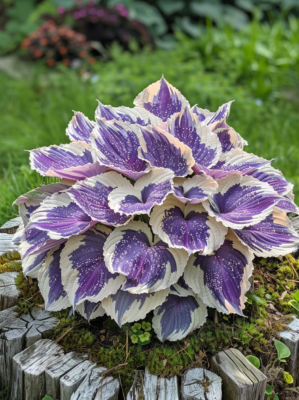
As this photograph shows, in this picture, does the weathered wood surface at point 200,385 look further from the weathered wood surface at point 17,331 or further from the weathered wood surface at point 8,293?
the weathered wood surface at point 8,293

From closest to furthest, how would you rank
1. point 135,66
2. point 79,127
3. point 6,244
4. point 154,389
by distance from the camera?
1. point 154,389
2. point 79,127
3. point 6,244
4. point 135,66

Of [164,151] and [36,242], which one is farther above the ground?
[164,151]

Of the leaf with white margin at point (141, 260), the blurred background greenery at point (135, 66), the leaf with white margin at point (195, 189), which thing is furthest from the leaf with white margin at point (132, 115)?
the blurred background greenery at point (135, 66)

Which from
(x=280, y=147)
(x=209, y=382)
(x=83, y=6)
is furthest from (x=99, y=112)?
(x=83, y=6)

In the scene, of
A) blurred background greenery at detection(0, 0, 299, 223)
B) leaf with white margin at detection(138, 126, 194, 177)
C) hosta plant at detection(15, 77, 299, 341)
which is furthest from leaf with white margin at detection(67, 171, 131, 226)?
blurred background greenery at detection(0, 0, 299, 223)

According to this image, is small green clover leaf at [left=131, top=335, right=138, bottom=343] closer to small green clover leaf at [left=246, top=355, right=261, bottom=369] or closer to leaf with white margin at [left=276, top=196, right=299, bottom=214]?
small green clover leaf at [left=246, top=355, right=261, bottom=369]

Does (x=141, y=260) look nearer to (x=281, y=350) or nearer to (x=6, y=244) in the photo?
(x=281, y=350)

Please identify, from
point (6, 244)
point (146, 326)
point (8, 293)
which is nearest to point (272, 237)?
point (146, 326)
